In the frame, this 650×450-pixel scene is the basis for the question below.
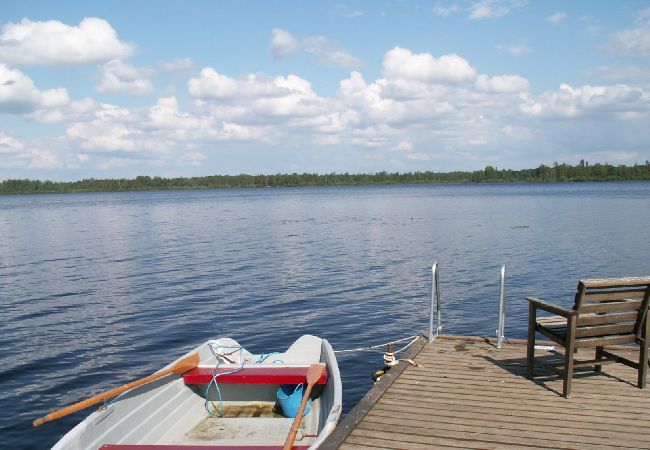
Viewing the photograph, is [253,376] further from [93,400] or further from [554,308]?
[554,308]

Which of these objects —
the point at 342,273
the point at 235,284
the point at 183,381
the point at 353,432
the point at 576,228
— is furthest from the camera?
the point at 576,228

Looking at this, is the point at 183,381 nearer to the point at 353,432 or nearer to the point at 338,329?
the point at 353,432

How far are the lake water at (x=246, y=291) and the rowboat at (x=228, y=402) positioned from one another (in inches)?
98.1

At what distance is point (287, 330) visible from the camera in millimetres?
14609

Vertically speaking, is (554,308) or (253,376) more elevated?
(554,308)

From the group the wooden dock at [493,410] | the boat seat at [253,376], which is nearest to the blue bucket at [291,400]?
the boat seat at [253,376]

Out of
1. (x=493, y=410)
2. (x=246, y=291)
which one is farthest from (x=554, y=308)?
(x=246, y=291)

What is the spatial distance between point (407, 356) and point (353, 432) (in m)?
2.51

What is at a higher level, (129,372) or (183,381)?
(183,381)

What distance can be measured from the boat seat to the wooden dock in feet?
4.19

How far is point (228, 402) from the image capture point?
7699 millimetres

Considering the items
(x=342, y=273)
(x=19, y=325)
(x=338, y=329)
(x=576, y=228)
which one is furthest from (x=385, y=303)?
(x=576, y=228)

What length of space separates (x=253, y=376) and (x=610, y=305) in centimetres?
440

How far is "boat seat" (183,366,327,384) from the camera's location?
292 inches
